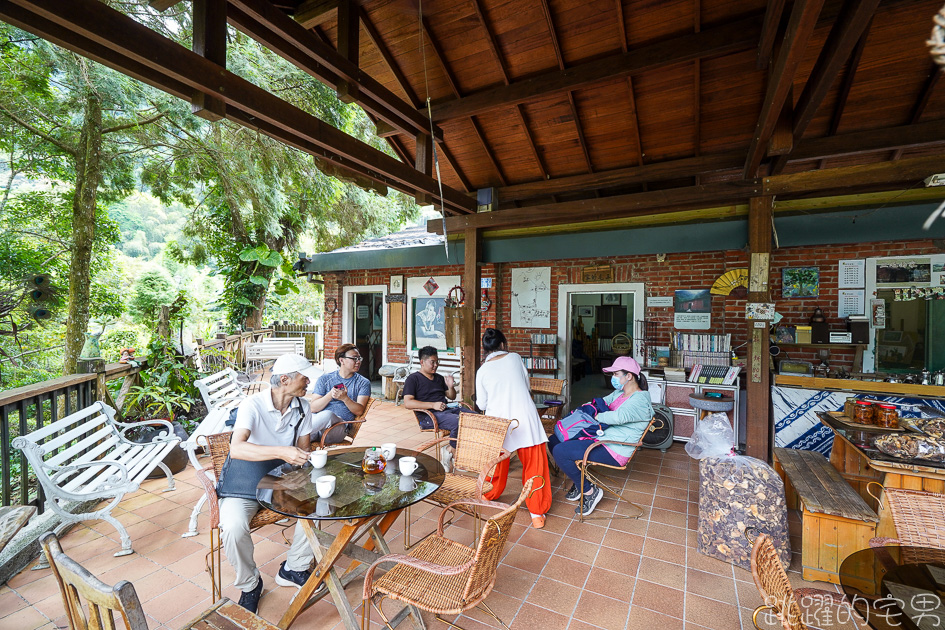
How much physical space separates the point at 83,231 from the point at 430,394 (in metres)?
5.06

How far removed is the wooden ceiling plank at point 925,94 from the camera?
322 centimetres

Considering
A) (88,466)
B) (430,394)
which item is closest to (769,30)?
(430,394)

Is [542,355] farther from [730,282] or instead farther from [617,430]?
[617,430]

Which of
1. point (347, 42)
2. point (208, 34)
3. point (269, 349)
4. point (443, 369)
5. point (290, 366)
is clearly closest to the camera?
point (208, 34)

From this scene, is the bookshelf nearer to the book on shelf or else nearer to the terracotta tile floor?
the book on shelf

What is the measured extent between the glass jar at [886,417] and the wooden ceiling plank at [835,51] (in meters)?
2.20

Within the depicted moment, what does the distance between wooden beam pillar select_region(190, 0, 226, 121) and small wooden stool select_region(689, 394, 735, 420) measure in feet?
16.9

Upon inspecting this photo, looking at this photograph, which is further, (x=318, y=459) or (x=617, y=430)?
(x=617, y=430)

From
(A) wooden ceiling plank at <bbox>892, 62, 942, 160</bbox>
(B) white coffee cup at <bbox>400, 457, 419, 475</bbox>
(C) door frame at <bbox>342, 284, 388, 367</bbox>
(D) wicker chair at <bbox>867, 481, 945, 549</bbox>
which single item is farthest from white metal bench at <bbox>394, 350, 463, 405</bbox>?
(A) wooden ceiling plank at <bbox>892, 62, 942, 160</bbox>

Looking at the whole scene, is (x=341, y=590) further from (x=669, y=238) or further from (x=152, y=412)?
(x=669, y=238)

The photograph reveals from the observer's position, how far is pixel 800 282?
4.91 m

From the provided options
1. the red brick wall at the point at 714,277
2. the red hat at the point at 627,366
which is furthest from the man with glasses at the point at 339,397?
the red brick wall at the point at 714,277

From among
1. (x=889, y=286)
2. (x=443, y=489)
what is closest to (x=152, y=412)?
(x=443, y=489)

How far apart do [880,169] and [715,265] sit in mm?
1861
